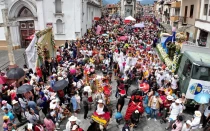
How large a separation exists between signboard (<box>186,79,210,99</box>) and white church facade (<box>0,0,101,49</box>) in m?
17.2

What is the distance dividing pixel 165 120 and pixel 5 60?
56.4ft

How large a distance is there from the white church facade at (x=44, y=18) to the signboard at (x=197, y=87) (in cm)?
1720

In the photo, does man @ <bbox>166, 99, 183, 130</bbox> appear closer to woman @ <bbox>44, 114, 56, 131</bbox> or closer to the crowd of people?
the crowd of people

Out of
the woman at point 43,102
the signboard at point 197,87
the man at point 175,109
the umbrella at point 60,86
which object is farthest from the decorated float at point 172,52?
the woman at point 43,102

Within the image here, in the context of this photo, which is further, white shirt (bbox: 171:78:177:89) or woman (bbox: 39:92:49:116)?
white shirt (bbox: 171:78:177:89)

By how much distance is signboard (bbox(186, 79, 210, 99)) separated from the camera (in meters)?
9.46

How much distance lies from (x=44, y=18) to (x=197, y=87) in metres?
19.4

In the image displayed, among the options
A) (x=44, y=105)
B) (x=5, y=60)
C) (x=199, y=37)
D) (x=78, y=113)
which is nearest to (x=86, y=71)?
(x=78, y=113)

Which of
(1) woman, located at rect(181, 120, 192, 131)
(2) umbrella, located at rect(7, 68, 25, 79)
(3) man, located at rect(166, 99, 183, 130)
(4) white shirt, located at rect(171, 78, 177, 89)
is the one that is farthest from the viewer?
(4) white shirt, located at rect(171, 78, 177, 89)

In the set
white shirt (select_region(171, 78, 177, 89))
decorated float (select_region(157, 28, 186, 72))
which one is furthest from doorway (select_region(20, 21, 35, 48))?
white shirt (select_region(171, 78, 177, 89))

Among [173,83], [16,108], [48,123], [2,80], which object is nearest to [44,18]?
[2,80]

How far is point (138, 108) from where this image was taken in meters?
8.35

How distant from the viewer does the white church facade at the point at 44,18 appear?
23.3m

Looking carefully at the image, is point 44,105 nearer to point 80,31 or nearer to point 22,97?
point 22,97
